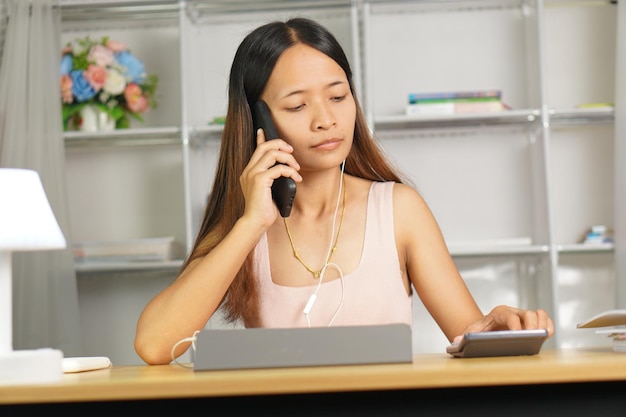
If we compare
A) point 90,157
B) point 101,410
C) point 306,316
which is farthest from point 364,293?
point 90,157

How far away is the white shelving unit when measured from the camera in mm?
3619

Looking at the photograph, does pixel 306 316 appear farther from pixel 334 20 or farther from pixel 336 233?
pixel 334 20

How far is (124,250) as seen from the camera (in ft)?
11.1

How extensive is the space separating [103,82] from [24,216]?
244 cm

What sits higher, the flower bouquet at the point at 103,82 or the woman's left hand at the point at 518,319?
the flower bouquet at the point at 103,82

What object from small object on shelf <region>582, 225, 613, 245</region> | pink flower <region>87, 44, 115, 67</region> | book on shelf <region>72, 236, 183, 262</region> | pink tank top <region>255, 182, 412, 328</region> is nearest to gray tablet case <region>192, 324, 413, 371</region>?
pink tank top <region>255, 182, 412, 328</region>

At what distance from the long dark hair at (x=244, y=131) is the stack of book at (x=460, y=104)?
1.39 metres

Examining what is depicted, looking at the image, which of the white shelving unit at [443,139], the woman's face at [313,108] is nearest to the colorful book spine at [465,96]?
the white shelving unit at [443,139]

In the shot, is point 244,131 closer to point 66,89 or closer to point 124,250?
point 124,250

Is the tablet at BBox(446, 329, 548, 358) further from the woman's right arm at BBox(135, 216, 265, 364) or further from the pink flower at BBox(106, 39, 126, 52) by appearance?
the pink flower at BBox(106, 39, 126, 52)

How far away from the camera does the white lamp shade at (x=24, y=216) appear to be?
1.07 m

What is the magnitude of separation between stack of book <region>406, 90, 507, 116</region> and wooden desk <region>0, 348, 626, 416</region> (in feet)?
8.25

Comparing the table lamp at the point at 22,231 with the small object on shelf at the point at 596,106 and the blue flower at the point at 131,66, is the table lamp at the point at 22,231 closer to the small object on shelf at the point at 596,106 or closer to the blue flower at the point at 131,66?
the blue flower at the point at 131,66

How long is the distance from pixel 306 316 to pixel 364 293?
15 centimetres
